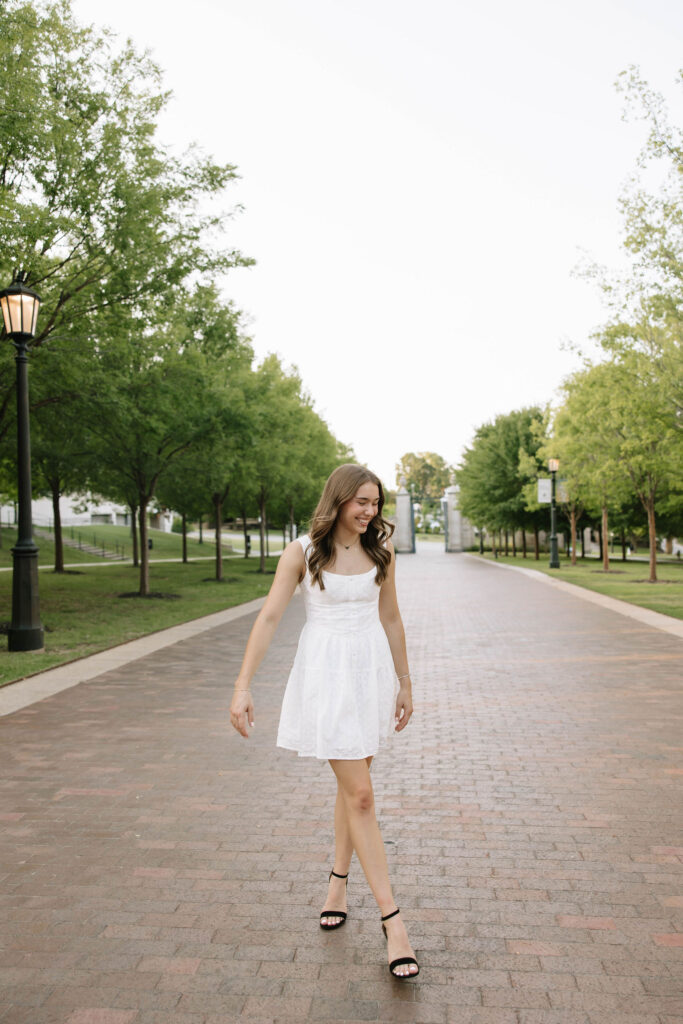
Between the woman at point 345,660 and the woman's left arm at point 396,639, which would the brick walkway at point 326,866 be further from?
the woman's left arm at point 396,639

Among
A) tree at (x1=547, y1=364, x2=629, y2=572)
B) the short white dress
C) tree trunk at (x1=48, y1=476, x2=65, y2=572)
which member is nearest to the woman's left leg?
the short white dress

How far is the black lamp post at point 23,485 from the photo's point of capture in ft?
36.0

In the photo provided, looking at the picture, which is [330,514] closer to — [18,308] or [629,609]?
[18,308]

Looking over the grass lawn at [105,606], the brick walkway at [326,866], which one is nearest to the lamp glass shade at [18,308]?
the grass lawn at [105,606]

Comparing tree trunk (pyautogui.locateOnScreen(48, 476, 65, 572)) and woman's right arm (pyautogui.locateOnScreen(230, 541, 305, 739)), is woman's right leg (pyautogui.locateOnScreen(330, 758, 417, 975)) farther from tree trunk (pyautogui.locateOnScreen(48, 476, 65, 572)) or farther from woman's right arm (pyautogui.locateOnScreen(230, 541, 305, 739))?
tree trunk (pyautogui.locateOnScreen(48, 476, 65, 572))

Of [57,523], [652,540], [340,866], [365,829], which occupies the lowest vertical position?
[340,866]

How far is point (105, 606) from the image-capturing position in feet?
59.2

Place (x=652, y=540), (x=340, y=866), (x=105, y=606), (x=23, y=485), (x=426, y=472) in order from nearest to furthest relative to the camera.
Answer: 1. (x=340, y=866)
2. (x=23, y=485)
3. (x=105, y=606)
4. (x=652, y=540)
5. (x=426, y=472)

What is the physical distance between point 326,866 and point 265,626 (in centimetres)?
153

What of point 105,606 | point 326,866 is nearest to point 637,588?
point 105,606

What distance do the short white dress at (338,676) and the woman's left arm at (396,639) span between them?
0.14 m

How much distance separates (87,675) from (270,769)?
13.9 feet

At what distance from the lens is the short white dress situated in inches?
126

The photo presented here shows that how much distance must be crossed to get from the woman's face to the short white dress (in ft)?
0.59
